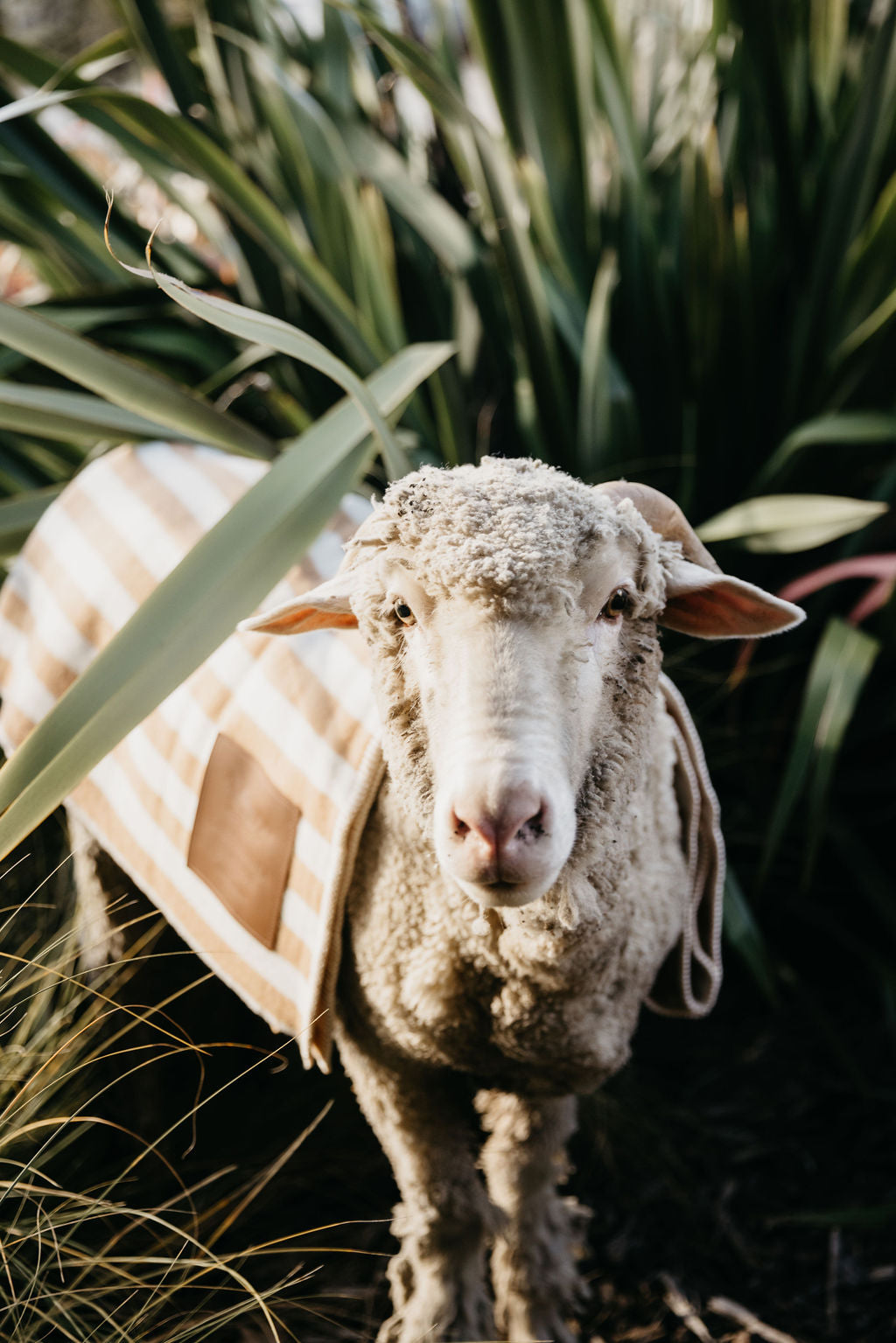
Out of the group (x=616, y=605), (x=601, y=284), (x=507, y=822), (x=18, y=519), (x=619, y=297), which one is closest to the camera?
(x=507, y=822)

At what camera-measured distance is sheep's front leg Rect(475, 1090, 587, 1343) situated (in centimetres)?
120

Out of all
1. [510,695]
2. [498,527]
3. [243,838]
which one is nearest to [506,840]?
[510,695]

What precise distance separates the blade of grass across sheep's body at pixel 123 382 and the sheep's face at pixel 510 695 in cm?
54

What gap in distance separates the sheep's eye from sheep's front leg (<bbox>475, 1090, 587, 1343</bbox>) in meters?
0.66

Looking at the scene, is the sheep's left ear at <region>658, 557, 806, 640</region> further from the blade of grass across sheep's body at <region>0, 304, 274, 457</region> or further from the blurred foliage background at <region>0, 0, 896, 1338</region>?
the blade of grass across sheep's body at <region>0, 304, 274, 457</region>

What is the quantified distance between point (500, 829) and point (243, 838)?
541 mm

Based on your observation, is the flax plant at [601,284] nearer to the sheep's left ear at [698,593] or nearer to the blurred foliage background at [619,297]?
the blurred foliage background at [619,297]

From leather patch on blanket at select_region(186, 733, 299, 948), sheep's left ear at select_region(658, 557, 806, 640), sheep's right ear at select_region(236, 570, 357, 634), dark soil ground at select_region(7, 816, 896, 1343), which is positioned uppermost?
sheep's right ear at select_region(236, 570, 357, 634)

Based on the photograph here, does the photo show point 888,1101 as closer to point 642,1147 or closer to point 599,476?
point 642,1147

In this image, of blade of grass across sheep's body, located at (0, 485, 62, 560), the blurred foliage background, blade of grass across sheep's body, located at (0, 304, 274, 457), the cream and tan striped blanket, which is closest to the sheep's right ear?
the cream and tan striped blanket

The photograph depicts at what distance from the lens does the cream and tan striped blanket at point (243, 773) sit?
1.08 metres

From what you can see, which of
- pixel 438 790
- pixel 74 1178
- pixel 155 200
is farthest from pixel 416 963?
pixel 155 200

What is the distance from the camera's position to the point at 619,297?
1914 millimetres

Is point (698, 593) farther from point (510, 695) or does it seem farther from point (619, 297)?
point (619, 297)
